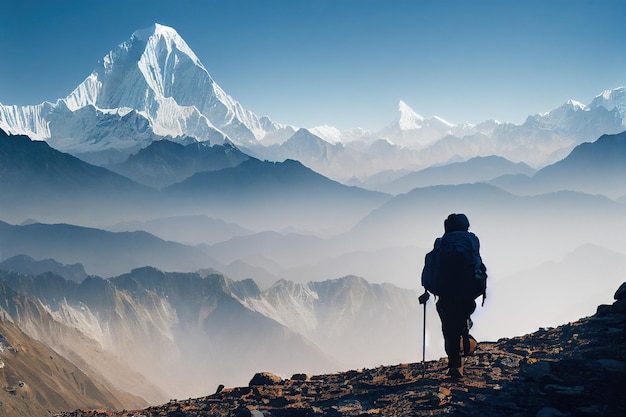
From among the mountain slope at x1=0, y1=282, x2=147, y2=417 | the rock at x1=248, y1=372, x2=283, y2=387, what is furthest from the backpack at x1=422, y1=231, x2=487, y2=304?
the mountain slope at x1=0, y1=282, x2=147, y2=417

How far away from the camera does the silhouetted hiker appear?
12.9 m

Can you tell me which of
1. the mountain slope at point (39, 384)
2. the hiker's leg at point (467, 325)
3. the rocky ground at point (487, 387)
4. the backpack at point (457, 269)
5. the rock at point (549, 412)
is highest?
the mountain slope at point (39, 384)

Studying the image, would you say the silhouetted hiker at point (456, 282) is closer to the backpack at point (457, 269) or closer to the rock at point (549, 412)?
the backpack at point (457, 269)

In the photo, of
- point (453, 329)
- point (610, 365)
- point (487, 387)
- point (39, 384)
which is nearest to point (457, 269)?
point (453, 329)

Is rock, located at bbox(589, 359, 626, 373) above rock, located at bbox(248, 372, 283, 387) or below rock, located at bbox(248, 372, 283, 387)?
below

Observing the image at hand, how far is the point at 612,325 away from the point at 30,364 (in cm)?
15068

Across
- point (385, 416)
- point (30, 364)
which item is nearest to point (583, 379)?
point (385, 416)

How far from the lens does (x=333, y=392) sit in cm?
1384

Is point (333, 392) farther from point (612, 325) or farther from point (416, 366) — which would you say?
point (612, 325)

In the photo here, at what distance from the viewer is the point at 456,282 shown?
42.5ft

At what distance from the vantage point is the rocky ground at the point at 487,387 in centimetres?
1036

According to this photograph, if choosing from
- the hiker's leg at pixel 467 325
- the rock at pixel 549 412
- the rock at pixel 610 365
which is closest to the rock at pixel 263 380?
the hiker's leg at pixel 467 325

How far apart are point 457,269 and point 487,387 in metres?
2.72

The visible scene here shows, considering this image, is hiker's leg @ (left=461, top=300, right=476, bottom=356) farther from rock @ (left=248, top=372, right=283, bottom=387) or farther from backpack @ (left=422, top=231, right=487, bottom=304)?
rock @ (left=248, top=372, right=283, bottom=387)
